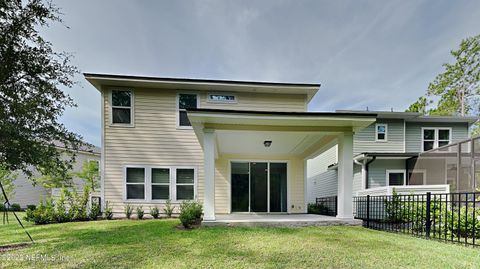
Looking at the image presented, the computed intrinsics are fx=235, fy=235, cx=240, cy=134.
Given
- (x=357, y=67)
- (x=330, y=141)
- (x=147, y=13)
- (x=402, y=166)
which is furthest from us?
(x=357, y=67)

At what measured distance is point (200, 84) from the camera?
9.33m

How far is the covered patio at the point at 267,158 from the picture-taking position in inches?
232

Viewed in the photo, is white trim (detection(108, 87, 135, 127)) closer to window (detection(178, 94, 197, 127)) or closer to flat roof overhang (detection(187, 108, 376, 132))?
window (detection(178, 94, 197, 127))

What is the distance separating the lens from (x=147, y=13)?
29.8ft

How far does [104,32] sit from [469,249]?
11427 millimetres

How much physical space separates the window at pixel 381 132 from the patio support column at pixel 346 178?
7.53 meters

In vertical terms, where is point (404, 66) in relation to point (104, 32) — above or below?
above

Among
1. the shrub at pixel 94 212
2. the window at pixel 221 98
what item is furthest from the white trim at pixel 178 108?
the shrub at pixel 94 212

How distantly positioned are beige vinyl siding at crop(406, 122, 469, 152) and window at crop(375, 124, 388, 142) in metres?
1.37

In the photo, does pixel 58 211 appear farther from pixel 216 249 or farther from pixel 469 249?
pixel 469 249

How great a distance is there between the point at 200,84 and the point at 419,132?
12.0 meters

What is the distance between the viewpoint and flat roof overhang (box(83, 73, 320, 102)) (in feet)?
29.6

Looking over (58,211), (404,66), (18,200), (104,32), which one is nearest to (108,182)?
(58,211)

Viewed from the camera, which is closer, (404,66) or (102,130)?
(102,130)
